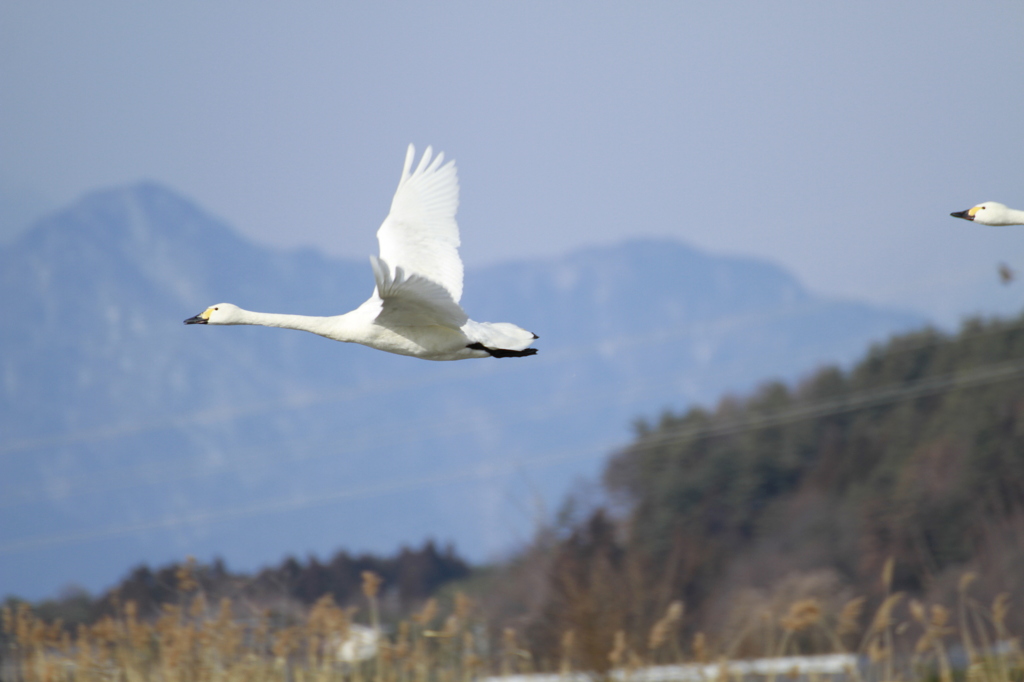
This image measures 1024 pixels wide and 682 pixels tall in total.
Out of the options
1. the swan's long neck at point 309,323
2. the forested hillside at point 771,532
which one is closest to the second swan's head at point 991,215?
the forested hillside at point 771,532

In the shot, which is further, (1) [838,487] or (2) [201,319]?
(1) [838,487]

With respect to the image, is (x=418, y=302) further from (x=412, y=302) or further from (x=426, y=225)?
(x=426, y=225)

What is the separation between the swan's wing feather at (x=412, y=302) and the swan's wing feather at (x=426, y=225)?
121cm

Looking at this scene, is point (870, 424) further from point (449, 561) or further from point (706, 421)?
point (449, 561)

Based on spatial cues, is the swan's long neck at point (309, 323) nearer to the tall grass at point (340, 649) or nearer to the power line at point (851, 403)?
the tall grass at point (340, 649)

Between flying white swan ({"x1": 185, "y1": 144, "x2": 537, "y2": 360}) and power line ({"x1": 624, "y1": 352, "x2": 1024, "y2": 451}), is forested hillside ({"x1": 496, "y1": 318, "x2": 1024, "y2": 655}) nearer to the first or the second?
power line ({"x1": 624, "y1": 352, "x2": 1024, "y2": 451})

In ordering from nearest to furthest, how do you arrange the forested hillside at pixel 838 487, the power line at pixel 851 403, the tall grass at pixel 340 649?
the tall grass at pixel 340 649 < the forested hillside at pixel 838 487 < the power line at pixel 851 403

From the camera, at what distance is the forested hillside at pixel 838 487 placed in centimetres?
1800

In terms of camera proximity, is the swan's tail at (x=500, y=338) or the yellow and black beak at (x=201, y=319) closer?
the swan's tail at (x=500, y=338)

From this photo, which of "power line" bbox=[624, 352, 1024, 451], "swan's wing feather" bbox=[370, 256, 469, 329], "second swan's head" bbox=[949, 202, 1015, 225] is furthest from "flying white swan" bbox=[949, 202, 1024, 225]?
"power line" bbox=[624, 352, 1024, 451]

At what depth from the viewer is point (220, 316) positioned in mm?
8750

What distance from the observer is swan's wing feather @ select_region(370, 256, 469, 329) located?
656cm

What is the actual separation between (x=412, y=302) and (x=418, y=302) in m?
0.03

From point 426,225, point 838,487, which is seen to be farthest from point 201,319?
point 838,487
